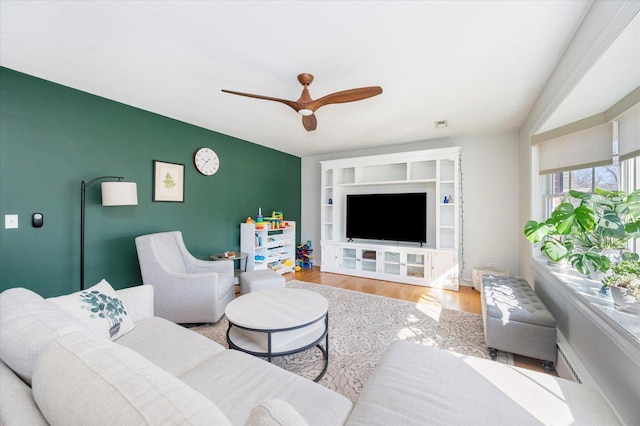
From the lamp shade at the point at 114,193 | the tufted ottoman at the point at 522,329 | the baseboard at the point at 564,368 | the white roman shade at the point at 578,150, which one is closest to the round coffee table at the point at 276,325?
the tufted ottoman at the point at 522,329

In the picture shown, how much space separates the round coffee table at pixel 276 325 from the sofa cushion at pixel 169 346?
0.98 feet

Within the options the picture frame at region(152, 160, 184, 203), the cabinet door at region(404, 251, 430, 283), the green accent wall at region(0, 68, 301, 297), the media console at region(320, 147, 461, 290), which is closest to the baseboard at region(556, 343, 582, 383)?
the media console at region(320, 147, 461, 290)

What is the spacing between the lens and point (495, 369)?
128cm

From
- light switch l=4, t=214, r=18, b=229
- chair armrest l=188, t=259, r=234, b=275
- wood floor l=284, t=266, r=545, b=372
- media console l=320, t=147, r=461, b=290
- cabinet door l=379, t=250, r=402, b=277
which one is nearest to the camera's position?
light switch l=4, t=214, r=18, b=229

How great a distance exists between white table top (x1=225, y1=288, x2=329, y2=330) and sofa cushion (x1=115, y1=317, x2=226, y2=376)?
30 centimetres

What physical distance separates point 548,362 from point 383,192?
324 cm

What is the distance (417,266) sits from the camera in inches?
166

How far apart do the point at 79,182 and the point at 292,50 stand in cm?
250

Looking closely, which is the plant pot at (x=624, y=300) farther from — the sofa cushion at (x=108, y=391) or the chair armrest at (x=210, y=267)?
the chair armrest at (x=210, y=267)

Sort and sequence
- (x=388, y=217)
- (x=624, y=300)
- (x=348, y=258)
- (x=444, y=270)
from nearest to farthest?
(x=624, y=300)
(x=444, y=270)
(x=388, y=217)
(x=348, y=258)

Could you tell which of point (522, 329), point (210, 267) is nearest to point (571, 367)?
point (522, 329)

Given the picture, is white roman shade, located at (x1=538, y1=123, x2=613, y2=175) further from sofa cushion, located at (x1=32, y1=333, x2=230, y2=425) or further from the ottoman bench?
the ottoman bench

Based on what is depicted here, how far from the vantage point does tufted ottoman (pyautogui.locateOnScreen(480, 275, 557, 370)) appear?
1920 millimetres

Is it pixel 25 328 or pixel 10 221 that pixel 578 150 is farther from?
pixel 10 221
